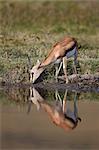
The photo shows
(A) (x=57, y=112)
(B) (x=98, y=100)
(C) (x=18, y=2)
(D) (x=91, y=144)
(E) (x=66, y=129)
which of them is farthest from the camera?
(C) (x=18, y=2)

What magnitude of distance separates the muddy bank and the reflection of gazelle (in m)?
0.78

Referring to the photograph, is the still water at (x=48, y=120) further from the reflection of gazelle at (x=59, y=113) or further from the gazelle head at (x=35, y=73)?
the gazelle head at (x=35, y=73)

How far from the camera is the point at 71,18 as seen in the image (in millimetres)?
28719

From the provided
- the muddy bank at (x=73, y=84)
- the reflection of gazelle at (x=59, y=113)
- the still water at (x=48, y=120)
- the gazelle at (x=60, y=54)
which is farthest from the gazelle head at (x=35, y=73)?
the reflection of gazelle at (x=59, y=113)

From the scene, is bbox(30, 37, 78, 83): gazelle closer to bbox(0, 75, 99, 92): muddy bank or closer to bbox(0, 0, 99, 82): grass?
bbox(0, 75, 99, 92): muddy bank

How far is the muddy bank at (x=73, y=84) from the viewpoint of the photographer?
707 inches

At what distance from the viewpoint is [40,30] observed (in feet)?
85.9

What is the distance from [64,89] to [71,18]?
11.2 metres

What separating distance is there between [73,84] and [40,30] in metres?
8.24

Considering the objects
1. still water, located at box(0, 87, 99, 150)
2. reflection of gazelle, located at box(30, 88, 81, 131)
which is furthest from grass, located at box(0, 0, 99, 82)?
reflection of gazelle, located at box(30, 88, 81, 131)

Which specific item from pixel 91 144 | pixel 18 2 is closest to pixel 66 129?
pixel 91 144

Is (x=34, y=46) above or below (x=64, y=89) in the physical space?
above

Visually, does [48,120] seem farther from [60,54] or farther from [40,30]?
[40,30]

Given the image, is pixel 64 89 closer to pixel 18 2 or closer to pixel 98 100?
pixel 98 100
